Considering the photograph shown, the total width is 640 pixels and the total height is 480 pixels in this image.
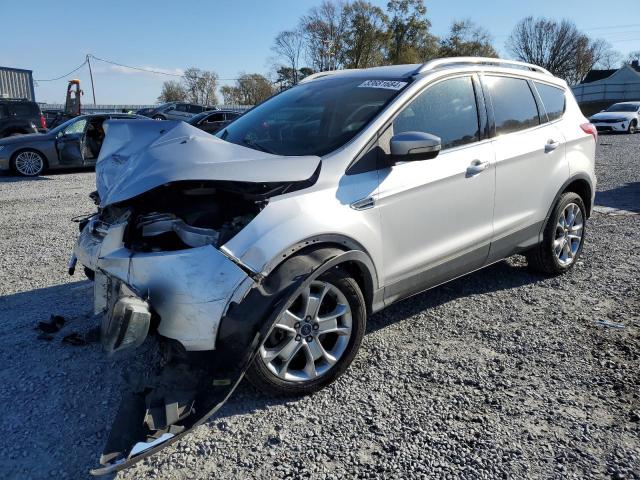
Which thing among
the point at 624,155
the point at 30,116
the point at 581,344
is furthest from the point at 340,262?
the point at 30,116

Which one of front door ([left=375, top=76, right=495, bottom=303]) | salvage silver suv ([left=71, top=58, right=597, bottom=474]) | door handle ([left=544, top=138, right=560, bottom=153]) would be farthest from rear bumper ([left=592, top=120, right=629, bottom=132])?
front door ([left=375, top=76, right=495, bottom=303])

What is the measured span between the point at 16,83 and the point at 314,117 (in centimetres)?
2414

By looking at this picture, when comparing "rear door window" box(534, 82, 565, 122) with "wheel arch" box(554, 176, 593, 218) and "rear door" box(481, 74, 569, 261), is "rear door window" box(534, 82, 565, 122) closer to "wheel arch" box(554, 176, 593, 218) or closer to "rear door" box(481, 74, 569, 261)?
"rear door" box(481, 74, 569, 261)

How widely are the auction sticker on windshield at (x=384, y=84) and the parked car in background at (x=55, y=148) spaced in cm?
970

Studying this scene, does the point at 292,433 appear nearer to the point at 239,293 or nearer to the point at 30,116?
the point at 239,293

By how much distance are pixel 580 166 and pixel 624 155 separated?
1260cm

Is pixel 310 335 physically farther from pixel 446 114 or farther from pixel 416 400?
pixel 446 114

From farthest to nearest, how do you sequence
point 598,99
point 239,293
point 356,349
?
1. point 598,99
2. point 356,349
3. point 239,293

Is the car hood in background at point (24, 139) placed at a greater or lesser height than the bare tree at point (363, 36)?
lesser

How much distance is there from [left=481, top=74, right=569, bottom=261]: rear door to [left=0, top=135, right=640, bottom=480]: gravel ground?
61 centimetres

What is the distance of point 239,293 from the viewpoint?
105 inches

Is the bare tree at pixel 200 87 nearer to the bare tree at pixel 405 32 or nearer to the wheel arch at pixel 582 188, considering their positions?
the bare tree at pixel 405 32

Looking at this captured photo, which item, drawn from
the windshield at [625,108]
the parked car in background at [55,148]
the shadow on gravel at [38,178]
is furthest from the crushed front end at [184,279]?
the windshield at [625,108]

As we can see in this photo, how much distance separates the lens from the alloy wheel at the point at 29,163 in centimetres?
1232
